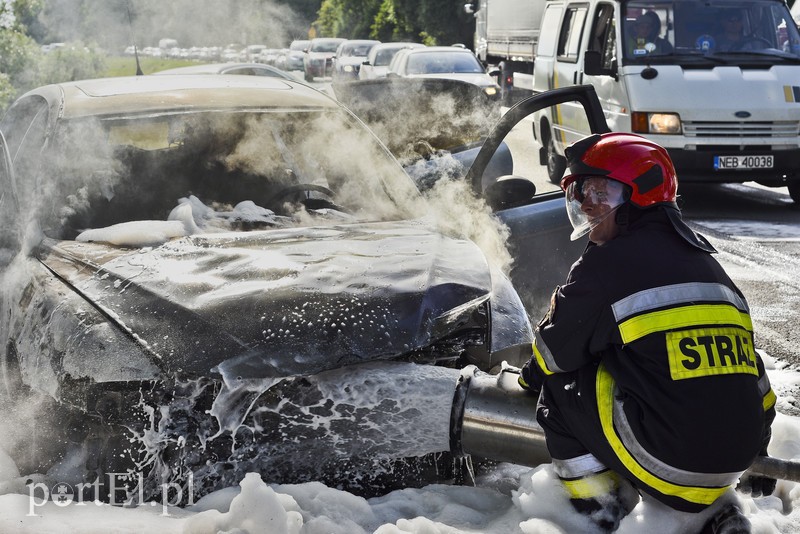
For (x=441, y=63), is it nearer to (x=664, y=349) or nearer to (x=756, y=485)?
(x=756, y=485)

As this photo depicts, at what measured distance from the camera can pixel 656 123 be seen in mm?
9031

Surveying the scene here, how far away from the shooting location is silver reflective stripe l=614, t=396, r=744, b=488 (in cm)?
241

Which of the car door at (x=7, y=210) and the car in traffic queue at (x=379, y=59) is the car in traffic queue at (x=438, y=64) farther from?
the car door at (x=7, y=210)

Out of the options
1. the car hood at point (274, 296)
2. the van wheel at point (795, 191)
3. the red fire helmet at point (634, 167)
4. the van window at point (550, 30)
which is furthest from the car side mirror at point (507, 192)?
the van window at point (550, 30)

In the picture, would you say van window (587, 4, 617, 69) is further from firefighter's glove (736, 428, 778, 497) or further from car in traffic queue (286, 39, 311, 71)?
car in traffic queue (286, 39, 311, 71)

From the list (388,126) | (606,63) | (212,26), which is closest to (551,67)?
(606,63)

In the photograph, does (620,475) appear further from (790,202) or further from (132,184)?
(790,202)

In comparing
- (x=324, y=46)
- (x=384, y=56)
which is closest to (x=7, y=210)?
Result: (x=384, y=56)

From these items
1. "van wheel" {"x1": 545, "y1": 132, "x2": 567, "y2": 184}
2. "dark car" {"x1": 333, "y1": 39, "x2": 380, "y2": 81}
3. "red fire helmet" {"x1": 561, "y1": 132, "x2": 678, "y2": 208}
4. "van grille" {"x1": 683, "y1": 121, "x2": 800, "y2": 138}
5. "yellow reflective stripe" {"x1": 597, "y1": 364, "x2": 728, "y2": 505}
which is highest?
"red fire helmet" {"x1": 561, "y1": 132, "x2": 678, "y2": 208}

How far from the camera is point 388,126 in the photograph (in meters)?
7.94

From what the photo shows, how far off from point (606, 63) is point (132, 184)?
6.92 metres

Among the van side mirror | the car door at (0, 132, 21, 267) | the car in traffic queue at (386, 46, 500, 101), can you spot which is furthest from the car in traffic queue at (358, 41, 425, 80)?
the car door at (0, 132, 21, 267)

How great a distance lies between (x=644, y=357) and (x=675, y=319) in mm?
126

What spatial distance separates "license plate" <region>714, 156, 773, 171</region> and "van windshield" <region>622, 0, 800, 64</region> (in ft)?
3.44
